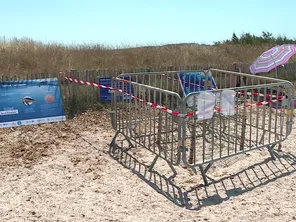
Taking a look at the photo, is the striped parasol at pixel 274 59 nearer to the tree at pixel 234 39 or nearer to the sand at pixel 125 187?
the sand at pixel 125 187

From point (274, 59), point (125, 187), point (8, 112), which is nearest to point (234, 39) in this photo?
point (274, 59)

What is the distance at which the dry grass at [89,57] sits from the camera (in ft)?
47.7

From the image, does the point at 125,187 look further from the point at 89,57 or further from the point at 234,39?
the point at 234,39

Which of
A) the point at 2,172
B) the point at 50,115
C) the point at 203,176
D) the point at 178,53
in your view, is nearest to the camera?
the point at 203,176

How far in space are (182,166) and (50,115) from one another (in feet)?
12.4

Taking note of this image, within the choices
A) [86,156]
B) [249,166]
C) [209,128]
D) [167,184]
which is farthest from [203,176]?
[209,128]

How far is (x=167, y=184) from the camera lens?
207 inches

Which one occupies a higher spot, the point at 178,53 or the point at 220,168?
the point at 178,53

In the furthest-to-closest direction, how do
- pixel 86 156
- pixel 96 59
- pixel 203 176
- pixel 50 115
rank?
1. pixel 96 59
2. pixel 50 115
3. pixel 86 156
4. pixel 203 176

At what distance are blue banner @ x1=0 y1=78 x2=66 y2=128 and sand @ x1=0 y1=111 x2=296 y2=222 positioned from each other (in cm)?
92

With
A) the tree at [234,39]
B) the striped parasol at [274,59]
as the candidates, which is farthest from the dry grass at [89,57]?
the tree at [234,39]

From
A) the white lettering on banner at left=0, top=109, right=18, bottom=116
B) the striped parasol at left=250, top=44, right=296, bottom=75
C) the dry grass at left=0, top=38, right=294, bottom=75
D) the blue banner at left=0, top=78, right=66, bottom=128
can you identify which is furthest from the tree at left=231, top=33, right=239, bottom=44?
the white lettering on banner at left=0, top=109, right=18, bottom=116

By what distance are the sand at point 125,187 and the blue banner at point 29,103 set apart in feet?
3.02

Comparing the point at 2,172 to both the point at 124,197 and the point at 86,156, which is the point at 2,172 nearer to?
the point at 86,156
